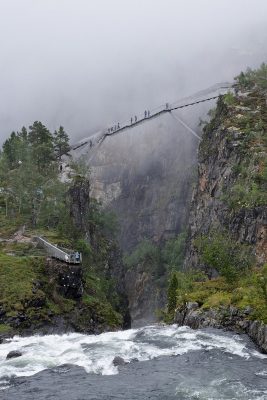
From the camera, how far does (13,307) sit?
70.1m

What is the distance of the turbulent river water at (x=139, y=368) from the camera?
40406 mm

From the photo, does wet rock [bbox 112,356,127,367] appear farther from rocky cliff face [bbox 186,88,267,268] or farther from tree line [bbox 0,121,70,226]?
tree line [bbox 0,121,70,226]

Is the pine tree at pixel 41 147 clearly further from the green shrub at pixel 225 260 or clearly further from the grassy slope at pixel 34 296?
the green shrub at pixel 225 260

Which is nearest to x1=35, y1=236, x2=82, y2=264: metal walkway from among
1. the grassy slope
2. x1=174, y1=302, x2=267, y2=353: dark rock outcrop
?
the grassy slope

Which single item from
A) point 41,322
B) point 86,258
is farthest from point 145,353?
point 86,258

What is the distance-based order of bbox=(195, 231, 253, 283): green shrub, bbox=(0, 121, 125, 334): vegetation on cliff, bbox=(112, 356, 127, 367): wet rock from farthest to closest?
bbox=(195, 231, 253, 283): green shrub
bbox=(0, 121, 125, 334): vegetation on cliff
bbox=(112, 356, 127, 367): wet rock

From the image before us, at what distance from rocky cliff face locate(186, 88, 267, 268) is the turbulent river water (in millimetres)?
43414

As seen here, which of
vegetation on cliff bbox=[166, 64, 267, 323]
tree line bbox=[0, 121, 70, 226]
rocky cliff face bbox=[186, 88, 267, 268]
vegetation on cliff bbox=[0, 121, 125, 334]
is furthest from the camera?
tree line bbox=[0, 121, 70, 226]

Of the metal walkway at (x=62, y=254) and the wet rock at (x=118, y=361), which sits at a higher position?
the metal walkway at (x=62, y=254)

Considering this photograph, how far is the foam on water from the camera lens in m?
49.1

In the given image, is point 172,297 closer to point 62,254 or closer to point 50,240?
point 62,254

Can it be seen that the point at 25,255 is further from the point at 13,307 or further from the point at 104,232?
the point at 104,232

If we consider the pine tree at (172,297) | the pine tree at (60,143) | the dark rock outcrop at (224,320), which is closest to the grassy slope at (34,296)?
the pine tree at (172,297)

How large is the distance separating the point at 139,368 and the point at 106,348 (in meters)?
8.94
